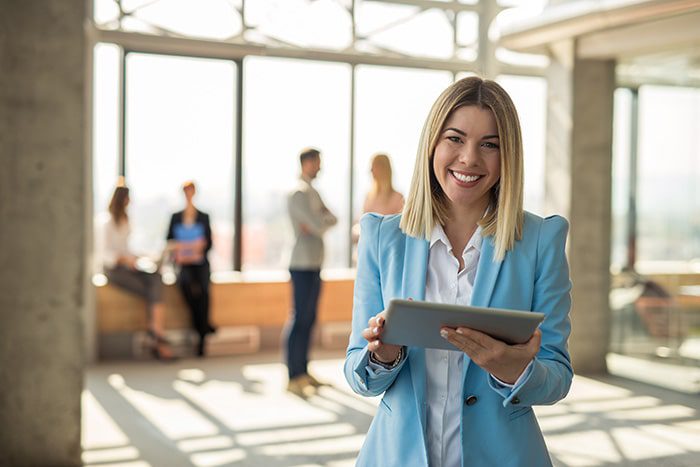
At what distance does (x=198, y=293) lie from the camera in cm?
895

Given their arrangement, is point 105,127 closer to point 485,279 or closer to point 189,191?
point 189,191

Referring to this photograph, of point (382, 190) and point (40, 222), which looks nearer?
point (40, 222)

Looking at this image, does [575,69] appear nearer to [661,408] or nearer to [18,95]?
[661,408]

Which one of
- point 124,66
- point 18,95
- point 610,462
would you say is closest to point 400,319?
point 18,95

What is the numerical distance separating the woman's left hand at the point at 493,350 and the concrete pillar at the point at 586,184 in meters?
6.65

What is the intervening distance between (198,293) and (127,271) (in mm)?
792

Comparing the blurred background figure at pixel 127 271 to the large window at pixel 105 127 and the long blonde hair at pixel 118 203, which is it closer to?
the long blonde hair at pixel 118 203

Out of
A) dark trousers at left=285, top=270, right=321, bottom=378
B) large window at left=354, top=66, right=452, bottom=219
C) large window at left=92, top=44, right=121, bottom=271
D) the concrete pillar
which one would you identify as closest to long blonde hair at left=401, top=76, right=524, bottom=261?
dark trousers at left=285, top=270, right=321, bottom=378

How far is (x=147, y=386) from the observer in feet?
24.7

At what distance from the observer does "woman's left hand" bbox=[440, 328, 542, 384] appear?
1.65 meters

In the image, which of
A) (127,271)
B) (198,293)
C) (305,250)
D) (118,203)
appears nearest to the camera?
(305,250)

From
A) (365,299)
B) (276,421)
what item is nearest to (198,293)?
(276,421)

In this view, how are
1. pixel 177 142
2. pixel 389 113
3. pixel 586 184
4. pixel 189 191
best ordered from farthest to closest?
pixel 389 113
pixel 177 142
pixel 189 191
pixel 586 184

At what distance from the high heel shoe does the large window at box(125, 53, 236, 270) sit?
3.98ft
